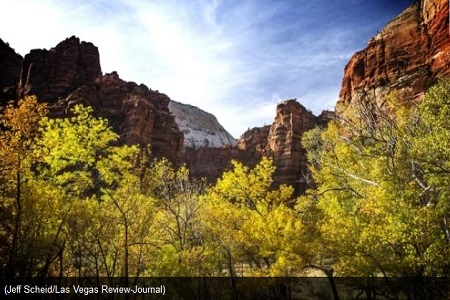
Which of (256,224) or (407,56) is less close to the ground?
(407,56)

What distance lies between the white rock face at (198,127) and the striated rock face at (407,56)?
7838 cm

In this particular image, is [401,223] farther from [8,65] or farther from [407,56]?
A: [8,65]

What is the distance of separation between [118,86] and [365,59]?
55351mm

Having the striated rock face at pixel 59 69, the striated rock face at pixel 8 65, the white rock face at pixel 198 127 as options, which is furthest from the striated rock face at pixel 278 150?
the striated rock face at pixel 8 65

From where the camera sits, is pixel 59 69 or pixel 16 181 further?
pixel 59 69

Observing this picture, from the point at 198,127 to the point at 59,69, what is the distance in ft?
248

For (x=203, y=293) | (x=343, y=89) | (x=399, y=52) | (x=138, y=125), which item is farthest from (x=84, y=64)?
(x=203, y=293)

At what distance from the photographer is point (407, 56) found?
58.4 meters

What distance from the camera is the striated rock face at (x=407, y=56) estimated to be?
5244cm

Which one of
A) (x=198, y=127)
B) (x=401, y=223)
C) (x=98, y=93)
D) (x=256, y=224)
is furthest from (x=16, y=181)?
(x=198, y=127)

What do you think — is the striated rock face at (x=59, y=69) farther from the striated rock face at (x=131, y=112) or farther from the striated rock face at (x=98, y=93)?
the striated rock face at (x=131, y=112)

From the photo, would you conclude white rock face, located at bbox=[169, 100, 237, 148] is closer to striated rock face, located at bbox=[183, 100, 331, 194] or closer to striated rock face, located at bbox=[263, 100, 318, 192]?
striated rock face, located at bbox=[183, 100, 331, 194]

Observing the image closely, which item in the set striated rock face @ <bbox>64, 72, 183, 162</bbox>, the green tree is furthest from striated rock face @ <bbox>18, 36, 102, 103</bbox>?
the green tree

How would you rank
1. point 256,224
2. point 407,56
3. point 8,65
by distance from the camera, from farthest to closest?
point 8,65, point 407,56, point 256,224
